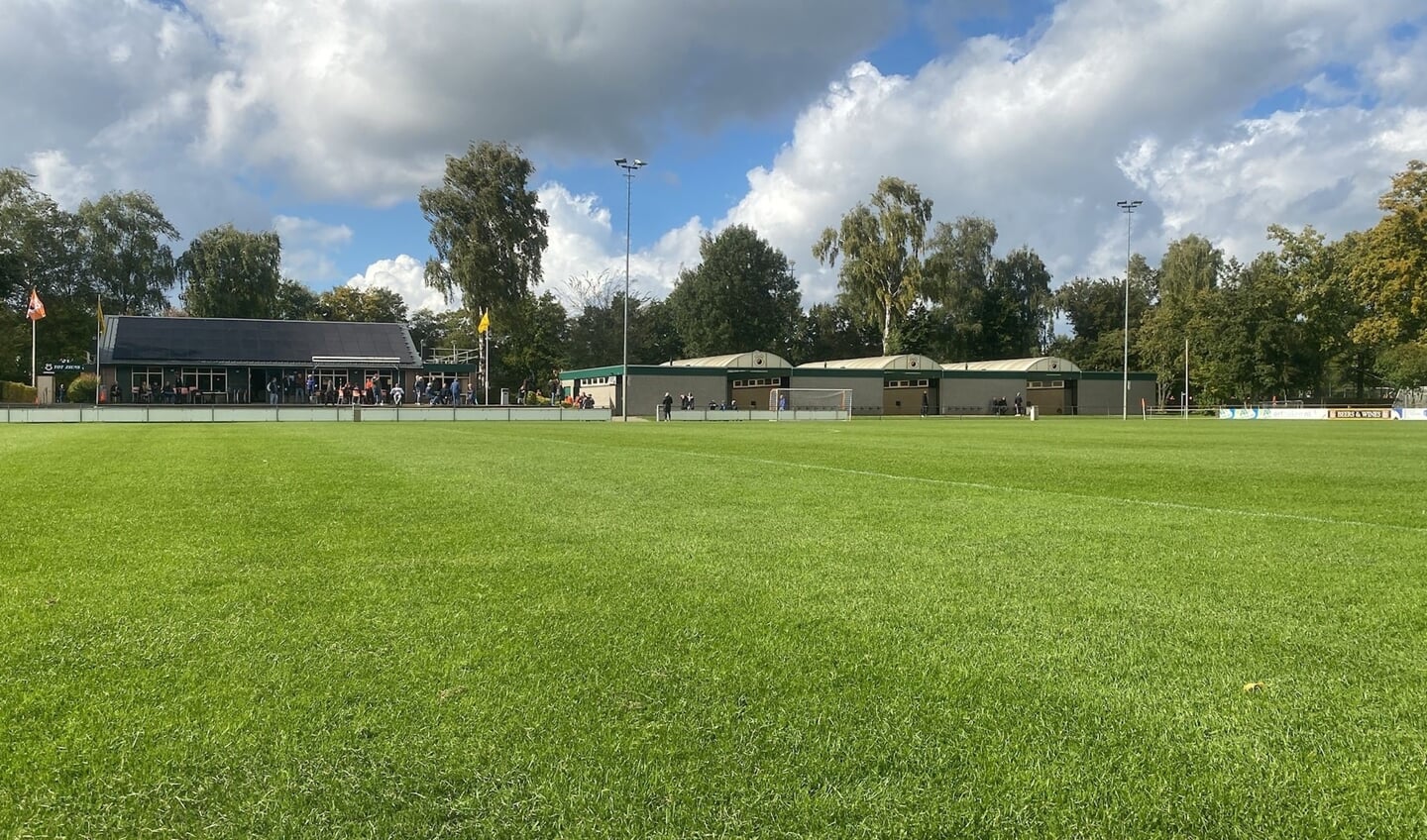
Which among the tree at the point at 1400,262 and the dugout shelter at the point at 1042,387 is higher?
the tree at the point at 1400,262

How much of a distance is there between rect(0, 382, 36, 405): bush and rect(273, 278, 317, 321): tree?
19344 mm

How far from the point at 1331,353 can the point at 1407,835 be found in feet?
260

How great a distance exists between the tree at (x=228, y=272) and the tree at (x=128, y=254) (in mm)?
1419

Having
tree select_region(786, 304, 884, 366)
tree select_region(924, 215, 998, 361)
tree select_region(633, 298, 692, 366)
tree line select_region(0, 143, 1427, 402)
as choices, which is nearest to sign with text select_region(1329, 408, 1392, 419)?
tree line select_region(0, 143, 1427, 402)

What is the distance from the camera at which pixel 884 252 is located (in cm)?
6725

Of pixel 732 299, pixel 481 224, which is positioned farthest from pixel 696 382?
pixel 732 299

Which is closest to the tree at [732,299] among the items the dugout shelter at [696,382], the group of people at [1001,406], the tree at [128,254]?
the dugout shelter at [696,382]

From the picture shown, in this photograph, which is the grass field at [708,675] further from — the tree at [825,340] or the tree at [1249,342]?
the tree at [825,340]

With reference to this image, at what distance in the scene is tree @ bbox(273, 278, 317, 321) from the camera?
2925 inches

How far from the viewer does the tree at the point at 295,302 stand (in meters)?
74.3

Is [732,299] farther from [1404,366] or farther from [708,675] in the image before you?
[708,675]

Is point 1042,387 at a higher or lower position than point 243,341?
lower

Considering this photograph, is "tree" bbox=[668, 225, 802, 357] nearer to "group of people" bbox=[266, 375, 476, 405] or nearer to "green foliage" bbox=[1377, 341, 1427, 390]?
"group of people" bbox=[266, 375, 476, 405]

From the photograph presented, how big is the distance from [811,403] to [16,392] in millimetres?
49565
